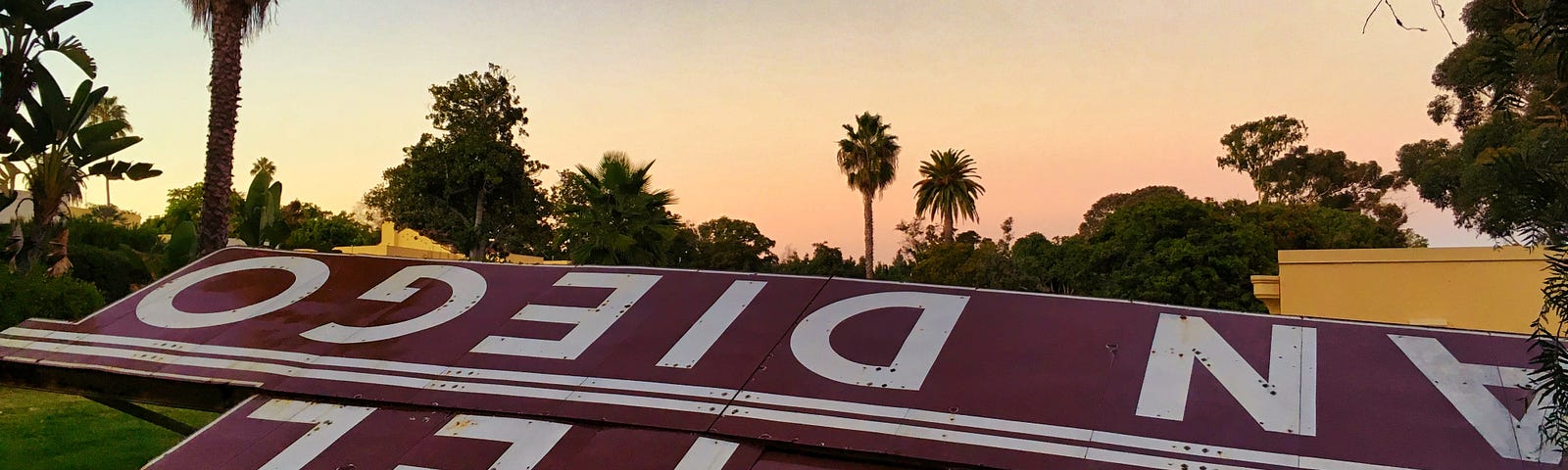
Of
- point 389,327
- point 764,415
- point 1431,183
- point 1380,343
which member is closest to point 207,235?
point 389,327

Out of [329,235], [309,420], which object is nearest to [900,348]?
[309,420]

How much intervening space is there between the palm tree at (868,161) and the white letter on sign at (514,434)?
173 feet

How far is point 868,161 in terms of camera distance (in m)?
58.6

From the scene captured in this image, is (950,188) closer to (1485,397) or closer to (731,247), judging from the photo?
(731,247)

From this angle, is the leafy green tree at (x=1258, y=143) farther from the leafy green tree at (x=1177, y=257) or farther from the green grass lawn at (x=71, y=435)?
the green grass lawn at (x=71, y=435)

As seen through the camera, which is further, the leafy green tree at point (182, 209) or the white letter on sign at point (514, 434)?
the leafy green tree at point (182, 209)

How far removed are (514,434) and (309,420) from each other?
163 centimetres

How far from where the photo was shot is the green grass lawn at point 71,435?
10.3 m

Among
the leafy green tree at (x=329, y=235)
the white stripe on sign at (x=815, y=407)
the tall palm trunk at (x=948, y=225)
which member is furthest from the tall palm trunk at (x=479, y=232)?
the white stripe on sign at (x=815, y=407)

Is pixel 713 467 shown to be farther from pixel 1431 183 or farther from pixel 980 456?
pixel 1431 183

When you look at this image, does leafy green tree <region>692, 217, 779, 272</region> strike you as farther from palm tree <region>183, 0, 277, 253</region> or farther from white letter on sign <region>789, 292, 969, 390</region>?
white letter on sign <region>789, 292, 969, 390</region>

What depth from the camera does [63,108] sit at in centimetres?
1750

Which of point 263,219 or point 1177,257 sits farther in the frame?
point 1177,257

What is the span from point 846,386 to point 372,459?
315 centimetres
